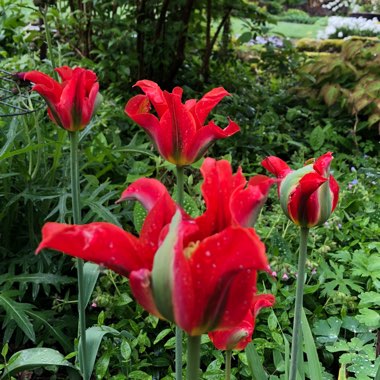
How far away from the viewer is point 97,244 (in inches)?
16.1

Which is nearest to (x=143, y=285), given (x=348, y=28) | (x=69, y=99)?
(x=69, y=99)

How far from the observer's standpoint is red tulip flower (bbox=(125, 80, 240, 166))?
78 cm

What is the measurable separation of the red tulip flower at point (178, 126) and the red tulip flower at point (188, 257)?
13.0 inches

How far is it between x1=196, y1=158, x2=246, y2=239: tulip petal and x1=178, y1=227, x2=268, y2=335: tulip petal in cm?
5

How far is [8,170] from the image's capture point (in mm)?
1982

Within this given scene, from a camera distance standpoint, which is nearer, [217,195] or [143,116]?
[217,195]

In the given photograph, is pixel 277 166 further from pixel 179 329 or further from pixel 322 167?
pixel 179 329

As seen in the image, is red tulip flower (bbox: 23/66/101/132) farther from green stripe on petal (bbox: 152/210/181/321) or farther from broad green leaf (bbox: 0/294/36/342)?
broad green leaf (bbox: 0/294/36/342)

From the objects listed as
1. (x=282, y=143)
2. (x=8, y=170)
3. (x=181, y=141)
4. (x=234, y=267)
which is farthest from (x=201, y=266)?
(x=282, y=143)

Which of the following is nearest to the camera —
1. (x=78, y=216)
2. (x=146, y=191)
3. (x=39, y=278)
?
(x=146, y=191)

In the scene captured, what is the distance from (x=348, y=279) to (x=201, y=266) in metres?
1.55

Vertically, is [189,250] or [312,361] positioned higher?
[189,250]

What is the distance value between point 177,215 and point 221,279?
0.06 m

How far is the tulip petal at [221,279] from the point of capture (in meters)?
0.38
